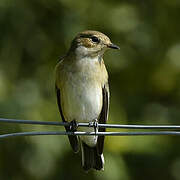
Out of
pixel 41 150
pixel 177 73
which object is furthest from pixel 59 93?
pixel 177 73

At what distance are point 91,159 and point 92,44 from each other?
1.08 metres

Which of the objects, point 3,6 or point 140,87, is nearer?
point 3,6

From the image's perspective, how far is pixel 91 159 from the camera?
22.1 feet

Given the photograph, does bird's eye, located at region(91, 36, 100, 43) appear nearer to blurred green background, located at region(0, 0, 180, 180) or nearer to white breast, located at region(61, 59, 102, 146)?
white breast, located at region(61, 59, 102, 146)

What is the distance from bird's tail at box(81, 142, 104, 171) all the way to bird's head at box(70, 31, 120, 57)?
92cm

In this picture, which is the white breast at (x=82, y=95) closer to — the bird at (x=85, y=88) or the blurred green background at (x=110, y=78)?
the bird at (x=85, y=88)

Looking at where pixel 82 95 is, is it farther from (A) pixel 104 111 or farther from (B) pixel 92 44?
(B) pixel 92 44

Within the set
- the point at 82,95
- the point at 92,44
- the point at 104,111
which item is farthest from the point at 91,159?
the point at 92,44

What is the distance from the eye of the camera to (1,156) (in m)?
7.57

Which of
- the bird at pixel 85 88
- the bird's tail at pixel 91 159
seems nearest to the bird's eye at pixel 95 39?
the bird at pixel 85 88

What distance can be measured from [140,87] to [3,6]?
1.81 m

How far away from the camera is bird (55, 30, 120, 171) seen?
641cm

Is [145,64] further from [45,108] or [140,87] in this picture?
[45,108]

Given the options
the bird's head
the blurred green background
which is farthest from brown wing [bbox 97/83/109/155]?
the blurred green background
